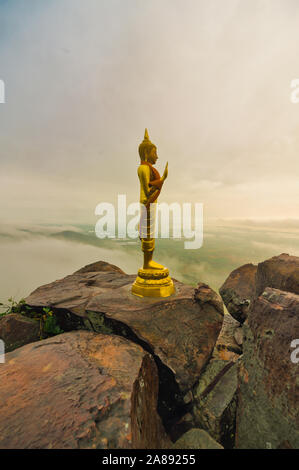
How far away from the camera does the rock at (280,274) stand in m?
2.29

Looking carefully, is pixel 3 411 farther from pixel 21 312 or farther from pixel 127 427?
pixel 21 312

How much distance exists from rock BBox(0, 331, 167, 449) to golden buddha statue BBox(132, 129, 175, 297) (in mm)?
1041

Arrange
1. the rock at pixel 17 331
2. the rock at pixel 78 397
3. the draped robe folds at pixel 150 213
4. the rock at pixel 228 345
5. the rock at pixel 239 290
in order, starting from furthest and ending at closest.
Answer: the rock at pixel 239 290 < the draped robe folds at pixel 150 213 < the rock at pixel 228 345 < the rock at pixel 17 331 < the rock at pixel 78 397

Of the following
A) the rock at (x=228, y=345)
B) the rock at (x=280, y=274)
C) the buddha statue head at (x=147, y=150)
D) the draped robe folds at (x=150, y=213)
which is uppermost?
the buddha statue head at (x=147, y=150)

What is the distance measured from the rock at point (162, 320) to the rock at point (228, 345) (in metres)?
0.26

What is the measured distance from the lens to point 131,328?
230 centimetres

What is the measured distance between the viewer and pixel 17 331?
2.62 m

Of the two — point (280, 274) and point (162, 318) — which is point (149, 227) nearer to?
point (162, 318)

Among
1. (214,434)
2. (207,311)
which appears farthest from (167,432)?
(207,311)

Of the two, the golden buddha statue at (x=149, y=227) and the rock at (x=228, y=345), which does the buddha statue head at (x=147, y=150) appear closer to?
the golden buddha statue at (x=149, y=227)

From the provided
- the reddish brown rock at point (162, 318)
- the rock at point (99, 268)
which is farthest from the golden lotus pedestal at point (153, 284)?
the rock at point (99, 268)

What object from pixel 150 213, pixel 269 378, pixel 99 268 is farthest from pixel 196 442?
pixel 99 268

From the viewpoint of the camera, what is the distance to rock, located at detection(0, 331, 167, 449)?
109cm

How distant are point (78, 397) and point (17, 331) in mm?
1828
